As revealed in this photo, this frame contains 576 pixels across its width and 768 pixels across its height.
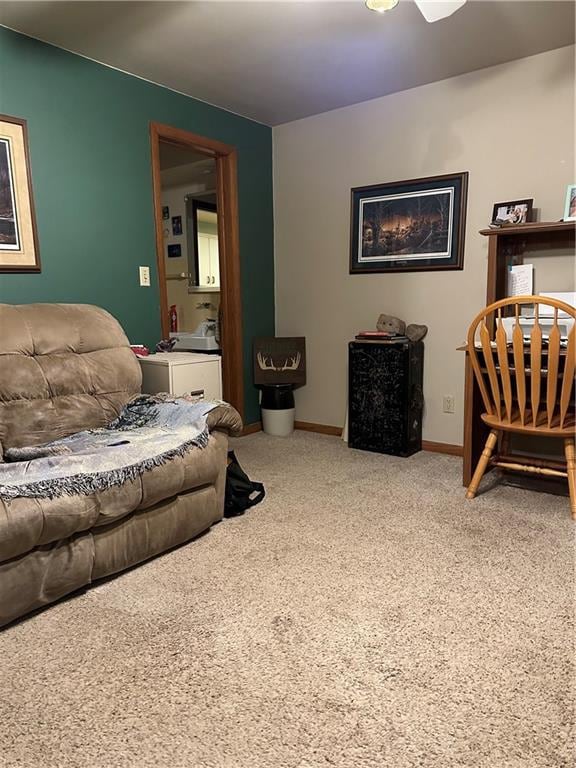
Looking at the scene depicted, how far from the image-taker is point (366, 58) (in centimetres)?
290

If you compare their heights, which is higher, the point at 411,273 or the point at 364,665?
the point at 411,273

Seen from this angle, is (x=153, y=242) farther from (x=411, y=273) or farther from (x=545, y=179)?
(x=545, y=179)

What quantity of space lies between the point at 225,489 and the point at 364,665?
119 cm

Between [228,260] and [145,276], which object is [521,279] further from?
[145,276]

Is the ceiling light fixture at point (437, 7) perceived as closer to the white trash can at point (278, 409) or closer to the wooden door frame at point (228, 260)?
the wooden door frame at point (228, 260)

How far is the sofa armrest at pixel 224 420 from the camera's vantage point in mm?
2320

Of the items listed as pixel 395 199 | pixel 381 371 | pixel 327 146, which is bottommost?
pixel 381 371

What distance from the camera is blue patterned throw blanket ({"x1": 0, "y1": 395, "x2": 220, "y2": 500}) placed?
1.74 metres

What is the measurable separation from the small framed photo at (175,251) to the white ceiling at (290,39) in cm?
196

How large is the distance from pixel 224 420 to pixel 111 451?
1.76 feet

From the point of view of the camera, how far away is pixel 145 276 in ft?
10.7

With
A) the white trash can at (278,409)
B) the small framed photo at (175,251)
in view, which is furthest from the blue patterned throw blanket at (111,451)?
the small framed photo at (175,251)

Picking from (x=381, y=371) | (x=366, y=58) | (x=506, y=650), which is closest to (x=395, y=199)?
(x=366, y=58)

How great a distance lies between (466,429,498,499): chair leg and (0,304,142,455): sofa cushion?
1.73 metres
